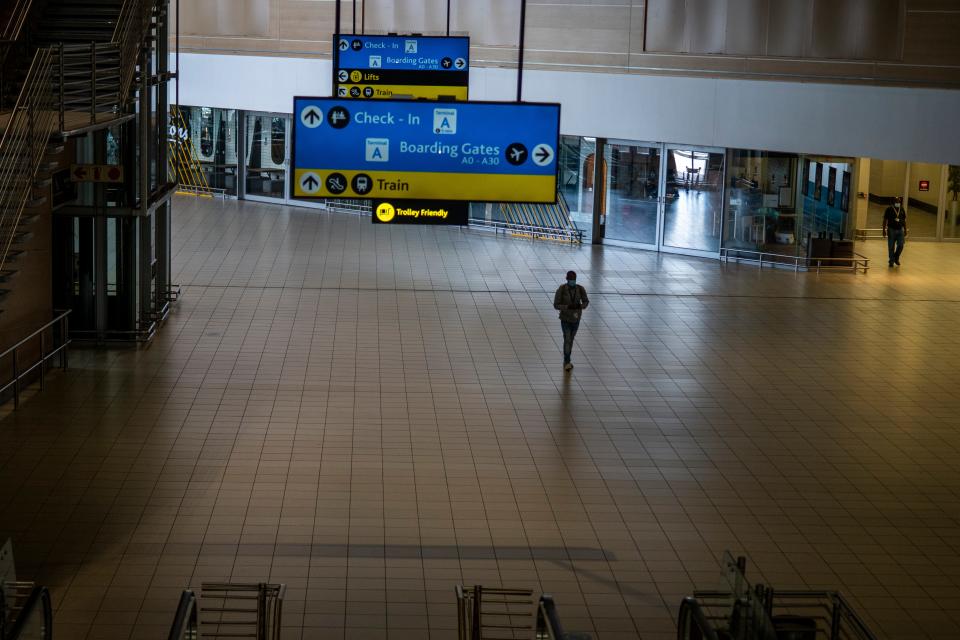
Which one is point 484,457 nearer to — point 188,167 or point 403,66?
point 403,66

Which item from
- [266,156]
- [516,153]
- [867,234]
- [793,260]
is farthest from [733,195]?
[516,153]

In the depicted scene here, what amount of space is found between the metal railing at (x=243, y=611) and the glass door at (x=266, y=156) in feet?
74.4

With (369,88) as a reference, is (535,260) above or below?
below

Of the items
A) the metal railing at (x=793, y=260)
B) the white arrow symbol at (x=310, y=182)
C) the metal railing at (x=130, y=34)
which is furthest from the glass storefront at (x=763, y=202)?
the white arrow symbol at (x=310, y=182)

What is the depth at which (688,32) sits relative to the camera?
24344mm

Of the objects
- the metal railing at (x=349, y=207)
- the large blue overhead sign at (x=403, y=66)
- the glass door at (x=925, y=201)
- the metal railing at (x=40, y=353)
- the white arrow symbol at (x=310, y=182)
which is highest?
the large blue overhead sign at (x=403, y=66)

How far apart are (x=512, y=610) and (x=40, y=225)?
27.3 feet

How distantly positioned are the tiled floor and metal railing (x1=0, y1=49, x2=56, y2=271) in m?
2.24

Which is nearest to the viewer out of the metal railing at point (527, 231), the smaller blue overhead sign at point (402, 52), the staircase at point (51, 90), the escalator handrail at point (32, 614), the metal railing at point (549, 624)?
the escalator handrail at point (32, 614)

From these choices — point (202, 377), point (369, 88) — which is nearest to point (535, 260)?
point (369, 88)

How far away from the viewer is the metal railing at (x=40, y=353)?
1338cm

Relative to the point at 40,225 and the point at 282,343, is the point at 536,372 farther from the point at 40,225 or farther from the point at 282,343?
the point at 40,225

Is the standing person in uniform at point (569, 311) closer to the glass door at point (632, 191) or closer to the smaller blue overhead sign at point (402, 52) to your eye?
the smaller blue overhead sign at point (402, 52)

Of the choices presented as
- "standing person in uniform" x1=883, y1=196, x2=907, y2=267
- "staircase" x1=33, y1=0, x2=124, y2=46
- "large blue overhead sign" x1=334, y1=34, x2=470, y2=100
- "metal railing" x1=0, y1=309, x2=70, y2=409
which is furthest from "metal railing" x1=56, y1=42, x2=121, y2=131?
"standing person in uniform" x1=883, y1=196, x2=907, y2=267
